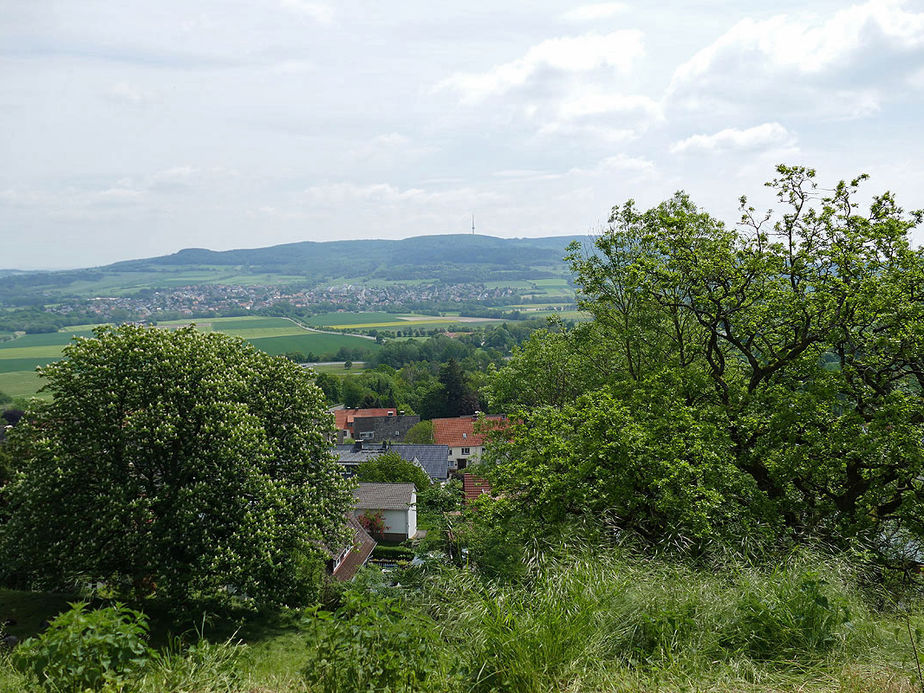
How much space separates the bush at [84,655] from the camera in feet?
15.3

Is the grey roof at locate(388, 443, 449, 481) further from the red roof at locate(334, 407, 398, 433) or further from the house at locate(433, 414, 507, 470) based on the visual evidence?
the red roof at locate(334, 407, 398, 433)

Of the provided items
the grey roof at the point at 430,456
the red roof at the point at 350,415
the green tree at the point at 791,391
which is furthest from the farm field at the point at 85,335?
the green tree at the point at 791,391

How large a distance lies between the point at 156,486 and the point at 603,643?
11.6 m

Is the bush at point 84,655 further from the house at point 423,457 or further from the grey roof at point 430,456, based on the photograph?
the grey roof at point 430,456

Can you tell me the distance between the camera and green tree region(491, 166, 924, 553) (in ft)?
33.5

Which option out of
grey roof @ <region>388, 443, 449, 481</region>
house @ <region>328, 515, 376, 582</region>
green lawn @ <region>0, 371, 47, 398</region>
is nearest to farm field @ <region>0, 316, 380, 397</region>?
green lawn @ <region>0, 371, 47, 398</region>

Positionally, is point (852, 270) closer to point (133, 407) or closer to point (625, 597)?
point (625, 597)

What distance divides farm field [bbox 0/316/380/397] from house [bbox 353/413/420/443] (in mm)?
40494

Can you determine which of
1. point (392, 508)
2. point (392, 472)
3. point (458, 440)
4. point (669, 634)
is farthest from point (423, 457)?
point (669, 634)

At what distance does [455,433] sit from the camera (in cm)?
6562

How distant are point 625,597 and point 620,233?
1219 centimetres

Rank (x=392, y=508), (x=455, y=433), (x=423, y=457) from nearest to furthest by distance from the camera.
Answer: (x=392, y=508) < (x=423, y=457) < (x=455, y=433)

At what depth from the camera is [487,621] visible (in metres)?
5.40

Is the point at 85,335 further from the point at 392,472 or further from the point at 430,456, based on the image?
the point at 392,472
